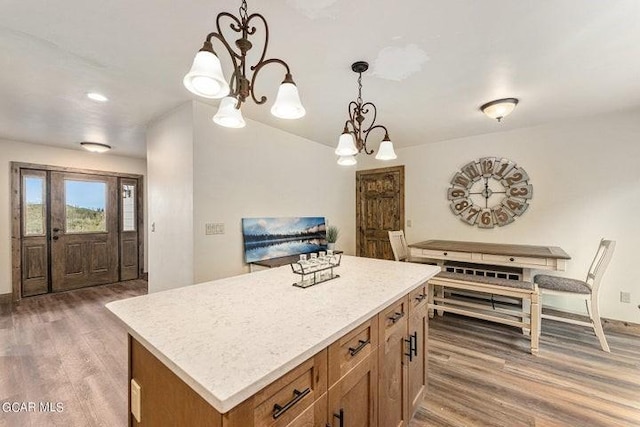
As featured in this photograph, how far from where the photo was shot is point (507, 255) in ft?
10.0

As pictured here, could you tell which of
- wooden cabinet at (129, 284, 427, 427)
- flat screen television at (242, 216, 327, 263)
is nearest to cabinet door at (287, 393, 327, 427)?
wooden cabinet at (129, 284, 427, 427)

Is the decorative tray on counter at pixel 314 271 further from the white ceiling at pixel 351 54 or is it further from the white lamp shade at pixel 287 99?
the white ceiling at pixel 351 54

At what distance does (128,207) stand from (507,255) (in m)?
6.38

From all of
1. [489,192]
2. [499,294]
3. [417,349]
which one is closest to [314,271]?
[417,349]

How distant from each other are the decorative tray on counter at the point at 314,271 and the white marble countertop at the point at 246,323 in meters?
0.07

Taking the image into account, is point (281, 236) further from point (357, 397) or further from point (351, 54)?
point (357, 397)

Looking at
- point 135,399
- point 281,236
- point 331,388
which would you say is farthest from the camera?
point 281,236

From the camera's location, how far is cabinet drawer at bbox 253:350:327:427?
2.47 ft

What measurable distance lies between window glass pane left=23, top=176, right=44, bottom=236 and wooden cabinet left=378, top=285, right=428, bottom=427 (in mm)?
5786

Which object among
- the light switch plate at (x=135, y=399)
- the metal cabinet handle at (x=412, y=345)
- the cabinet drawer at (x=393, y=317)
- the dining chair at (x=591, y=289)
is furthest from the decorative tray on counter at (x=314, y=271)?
the dining chair at (x=591, y=289)

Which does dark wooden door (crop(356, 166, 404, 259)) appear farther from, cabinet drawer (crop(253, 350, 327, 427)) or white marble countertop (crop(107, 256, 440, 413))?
cabinet drawer (crop(253, 350, 327, 427))

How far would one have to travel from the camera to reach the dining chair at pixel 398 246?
3.86 meters

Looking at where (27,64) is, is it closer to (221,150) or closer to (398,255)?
(221,150)

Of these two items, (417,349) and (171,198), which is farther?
(171,198)
